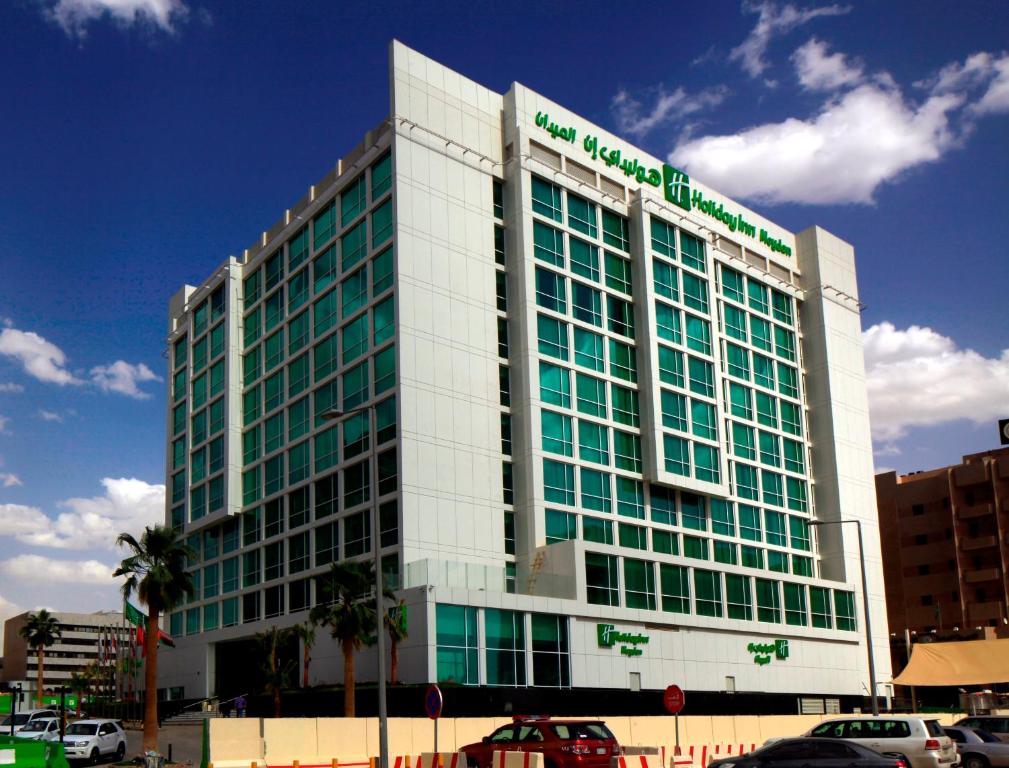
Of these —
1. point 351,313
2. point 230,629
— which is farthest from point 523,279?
point 230,629

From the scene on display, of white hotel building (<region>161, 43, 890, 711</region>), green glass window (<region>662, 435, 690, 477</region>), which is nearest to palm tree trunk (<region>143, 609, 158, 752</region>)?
white hotel building (<region>161, 43, 890, 711</region>)

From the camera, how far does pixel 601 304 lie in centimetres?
7775

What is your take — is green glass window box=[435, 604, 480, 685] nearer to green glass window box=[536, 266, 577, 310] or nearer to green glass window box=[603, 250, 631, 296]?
green glass window box=[536, 266, 577, 310]

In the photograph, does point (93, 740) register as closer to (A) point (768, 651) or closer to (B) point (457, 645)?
(B) point (457, 645)

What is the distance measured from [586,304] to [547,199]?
24.3 feet

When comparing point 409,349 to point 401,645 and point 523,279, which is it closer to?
point 523,279

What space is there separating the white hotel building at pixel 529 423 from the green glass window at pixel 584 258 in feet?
0.63

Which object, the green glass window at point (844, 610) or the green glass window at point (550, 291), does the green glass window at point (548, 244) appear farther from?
the green glass window at point (844, 610)

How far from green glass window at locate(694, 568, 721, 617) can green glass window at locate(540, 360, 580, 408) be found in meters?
15.0

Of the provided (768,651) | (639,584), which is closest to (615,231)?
(639,584)

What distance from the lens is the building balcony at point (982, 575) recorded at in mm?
119875

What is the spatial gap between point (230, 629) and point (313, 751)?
48.2 meters

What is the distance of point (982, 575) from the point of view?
121m

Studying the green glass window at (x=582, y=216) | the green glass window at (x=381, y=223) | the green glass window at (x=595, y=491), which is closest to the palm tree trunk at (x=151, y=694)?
the green glass window at (x=381, y=223)
